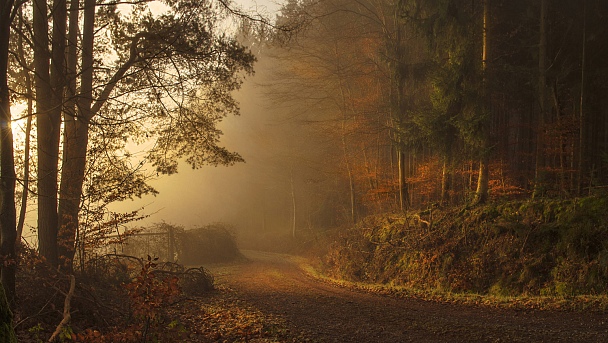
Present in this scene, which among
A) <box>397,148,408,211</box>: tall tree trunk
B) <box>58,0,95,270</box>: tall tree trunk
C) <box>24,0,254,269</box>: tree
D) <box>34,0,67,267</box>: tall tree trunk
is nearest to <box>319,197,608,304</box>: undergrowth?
<box>397,148,408,211</box>: tall tree trunk

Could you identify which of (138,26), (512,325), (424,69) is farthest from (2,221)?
(424,69)

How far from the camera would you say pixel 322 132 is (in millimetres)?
23766

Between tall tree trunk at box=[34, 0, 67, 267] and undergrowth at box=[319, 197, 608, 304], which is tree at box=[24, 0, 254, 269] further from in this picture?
undergrowth at box=[319, 197, 608, 304]

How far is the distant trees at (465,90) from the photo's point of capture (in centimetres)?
1452

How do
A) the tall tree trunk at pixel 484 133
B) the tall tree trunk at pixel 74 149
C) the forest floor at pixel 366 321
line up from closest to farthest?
the forest floor at pixel 366 321 → the tall tree trunk at pixel 74 149 → the tall tree trunk at pixel 484 133

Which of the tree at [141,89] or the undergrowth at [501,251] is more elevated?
the tree at [141,89]

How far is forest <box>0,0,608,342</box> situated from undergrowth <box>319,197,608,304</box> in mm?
50

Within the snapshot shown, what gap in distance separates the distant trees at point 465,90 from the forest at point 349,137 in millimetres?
86

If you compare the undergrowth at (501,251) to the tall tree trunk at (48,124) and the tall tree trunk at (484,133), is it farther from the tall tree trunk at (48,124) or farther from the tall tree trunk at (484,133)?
the tall tree trunk at (48,124)

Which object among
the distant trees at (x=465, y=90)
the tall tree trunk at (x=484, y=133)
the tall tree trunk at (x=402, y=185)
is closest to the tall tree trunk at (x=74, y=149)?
the distant trees at (x=465, y=90)

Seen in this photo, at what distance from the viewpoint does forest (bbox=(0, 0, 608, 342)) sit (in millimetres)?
8023

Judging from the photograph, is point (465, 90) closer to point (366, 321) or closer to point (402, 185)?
point (402, 185)

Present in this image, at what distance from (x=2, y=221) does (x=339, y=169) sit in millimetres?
19559

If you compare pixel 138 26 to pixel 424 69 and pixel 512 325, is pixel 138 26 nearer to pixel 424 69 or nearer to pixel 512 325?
pixel 512 325
